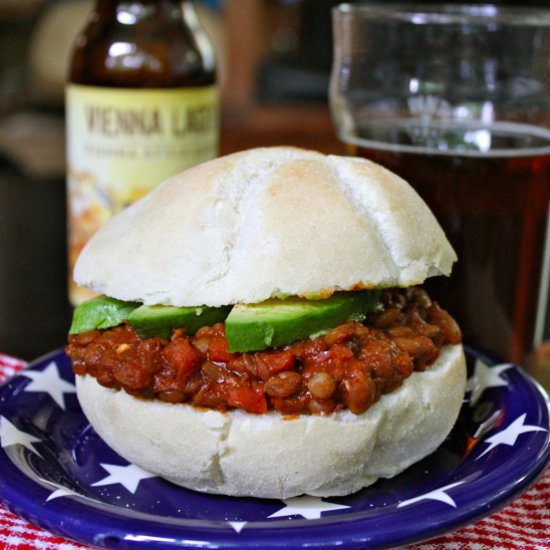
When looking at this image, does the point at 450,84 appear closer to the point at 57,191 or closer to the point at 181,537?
the point at 181,537

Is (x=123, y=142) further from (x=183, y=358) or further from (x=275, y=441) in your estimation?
(x=275, y=441)

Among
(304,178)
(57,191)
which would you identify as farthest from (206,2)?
(304,178)

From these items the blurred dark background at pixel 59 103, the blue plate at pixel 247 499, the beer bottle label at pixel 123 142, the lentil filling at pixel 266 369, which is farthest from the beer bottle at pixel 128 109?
the lentil filling at pixel 266 369

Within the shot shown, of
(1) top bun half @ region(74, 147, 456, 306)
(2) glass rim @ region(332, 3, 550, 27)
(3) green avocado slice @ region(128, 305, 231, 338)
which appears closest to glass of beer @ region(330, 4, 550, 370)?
(2) glass rim @ region(332, 3, 550, 27)

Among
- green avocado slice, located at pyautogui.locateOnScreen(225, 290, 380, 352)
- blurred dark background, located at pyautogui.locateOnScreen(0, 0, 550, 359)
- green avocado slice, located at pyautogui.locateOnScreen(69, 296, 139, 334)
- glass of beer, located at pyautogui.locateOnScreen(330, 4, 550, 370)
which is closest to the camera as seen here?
green avocado slice, located at pyautogui.locateOnScreen(225, 290, 380, 352)

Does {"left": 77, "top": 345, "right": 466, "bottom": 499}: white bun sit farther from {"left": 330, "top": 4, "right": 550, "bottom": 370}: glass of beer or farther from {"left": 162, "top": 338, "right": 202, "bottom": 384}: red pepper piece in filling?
{"left": 330, "top": 4, "right": 550, "bottom": 370}: glass of beer

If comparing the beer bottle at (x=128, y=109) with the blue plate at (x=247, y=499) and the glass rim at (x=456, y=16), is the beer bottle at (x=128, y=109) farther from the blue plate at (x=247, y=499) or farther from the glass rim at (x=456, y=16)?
the blue plate at (x=247, y=499)

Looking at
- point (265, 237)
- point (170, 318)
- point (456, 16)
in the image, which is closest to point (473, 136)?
point (456, 16)

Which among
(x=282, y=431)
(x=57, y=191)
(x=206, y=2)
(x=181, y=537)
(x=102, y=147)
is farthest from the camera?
(x=206, y=2)
